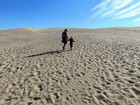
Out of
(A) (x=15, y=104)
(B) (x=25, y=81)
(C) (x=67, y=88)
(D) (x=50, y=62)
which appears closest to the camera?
(A) (x=15, y=104)

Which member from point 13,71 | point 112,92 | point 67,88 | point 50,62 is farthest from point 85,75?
point 13,71

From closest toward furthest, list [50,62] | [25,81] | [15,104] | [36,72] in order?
1. [15,104]
2. [25,81]
3. [36,72]
4. [50,62]

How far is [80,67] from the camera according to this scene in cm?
874

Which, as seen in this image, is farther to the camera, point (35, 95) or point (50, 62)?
point (50, 62)

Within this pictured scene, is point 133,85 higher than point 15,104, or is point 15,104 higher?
point 133,85

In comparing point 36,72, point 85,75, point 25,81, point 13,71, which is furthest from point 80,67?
point 13,71

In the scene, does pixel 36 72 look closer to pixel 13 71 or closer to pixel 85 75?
pixel 13 71

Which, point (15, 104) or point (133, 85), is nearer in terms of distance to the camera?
point (15, 104)

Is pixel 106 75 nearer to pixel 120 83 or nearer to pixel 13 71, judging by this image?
pixel 120 83

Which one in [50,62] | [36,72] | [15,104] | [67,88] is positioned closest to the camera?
[15,104]

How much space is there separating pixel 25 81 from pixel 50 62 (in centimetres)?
318

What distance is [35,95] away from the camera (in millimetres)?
5836

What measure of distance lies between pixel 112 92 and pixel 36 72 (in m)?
4.50

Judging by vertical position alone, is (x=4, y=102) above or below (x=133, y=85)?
below
